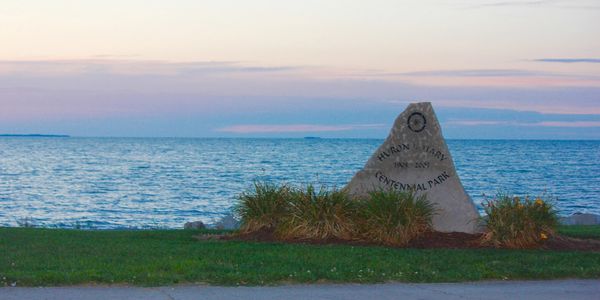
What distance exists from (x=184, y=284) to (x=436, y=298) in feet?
10.5

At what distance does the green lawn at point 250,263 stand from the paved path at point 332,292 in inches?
14.2

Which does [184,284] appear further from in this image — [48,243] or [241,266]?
[48,243]

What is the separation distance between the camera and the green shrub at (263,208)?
669 inches

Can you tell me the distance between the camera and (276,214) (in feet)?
55.8

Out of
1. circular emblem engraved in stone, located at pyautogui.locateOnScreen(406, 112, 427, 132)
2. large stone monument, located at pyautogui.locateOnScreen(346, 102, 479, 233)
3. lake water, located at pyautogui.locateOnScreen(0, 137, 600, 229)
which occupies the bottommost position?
lake water, located at pyautogui.locateOnScreen(0, 137, 600, 229)

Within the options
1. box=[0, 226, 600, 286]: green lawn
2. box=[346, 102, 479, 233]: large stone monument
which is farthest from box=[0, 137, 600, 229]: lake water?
box=[0, 226, 600, 286]: green lawn

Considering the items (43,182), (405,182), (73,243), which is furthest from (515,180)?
(73,243)

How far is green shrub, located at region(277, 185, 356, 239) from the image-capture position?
16000 millimetres

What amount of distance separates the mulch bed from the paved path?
13.3ft

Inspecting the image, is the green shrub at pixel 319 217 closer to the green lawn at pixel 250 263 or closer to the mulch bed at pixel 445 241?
the mulch bed at pixel 445 241

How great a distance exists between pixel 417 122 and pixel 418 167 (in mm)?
965

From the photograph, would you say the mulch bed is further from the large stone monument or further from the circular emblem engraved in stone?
the circular emblem engraved in stone

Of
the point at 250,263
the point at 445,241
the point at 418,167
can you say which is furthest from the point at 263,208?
the point at 250,263

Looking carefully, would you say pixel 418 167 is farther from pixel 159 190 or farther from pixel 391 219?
pixel 159 190
